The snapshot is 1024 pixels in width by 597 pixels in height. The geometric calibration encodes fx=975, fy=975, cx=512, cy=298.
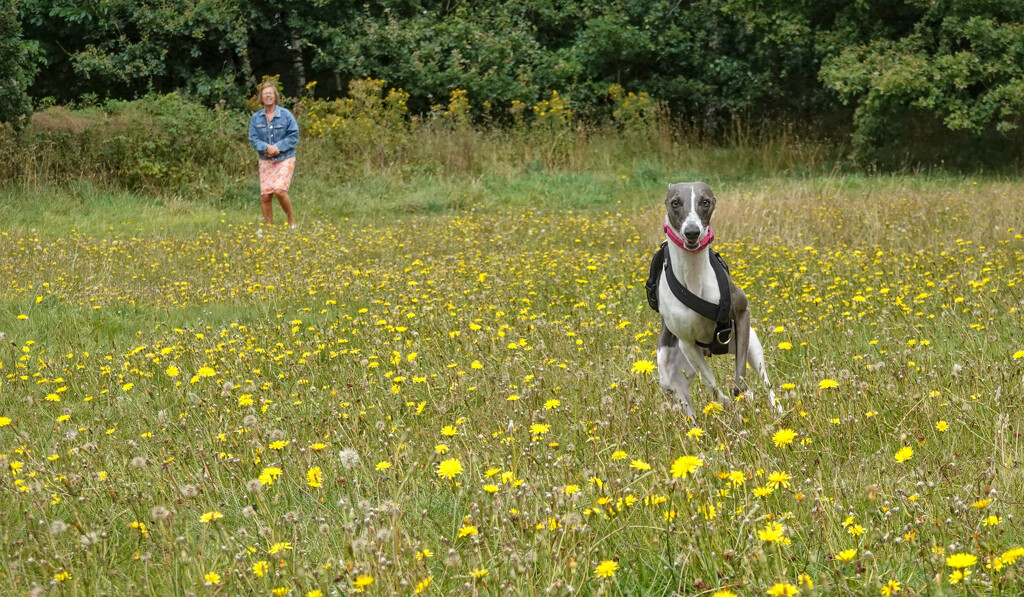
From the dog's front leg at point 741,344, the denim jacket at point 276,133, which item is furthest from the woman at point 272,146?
the dog's front leg at point 741,344

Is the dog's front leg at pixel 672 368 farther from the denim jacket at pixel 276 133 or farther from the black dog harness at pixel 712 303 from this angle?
the denim jacket at pixel 276 133

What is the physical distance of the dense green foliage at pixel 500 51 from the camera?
20.6 m

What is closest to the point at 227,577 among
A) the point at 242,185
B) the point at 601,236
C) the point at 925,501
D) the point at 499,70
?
the point at 925,501

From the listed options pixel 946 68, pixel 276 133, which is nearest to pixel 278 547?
pixel 276 133

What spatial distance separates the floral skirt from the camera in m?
14.2

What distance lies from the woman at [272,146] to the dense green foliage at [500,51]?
267 inches

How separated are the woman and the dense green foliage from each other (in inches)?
267

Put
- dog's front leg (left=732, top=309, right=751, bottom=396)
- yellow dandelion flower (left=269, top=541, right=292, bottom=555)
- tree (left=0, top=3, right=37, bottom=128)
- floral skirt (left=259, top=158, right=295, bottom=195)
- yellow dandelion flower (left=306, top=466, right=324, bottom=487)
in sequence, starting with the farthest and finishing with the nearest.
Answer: tree (left=0, top=3, right=37, bottom=128) < floral skirt (left=259, top=158, right=295, bottom=195) < dog's front leg (left=732, top=309, right=751, bottom=396) < yellow dandelion flower (left=306, top=466, right=324, bottom=487) < yellow dandelion flower (left=269, top=541, right=292, bottom=555)

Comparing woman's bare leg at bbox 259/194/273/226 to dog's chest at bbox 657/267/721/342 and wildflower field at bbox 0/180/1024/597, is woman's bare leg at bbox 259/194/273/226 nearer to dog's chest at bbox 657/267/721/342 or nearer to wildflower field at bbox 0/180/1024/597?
wildflower field at bbox 0/180/1024/597

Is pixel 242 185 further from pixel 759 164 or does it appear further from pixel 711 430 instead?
pixel 711 430

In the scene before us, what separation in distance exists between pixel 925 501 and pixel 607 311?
14.6ft

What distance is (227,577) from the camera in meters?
2.43

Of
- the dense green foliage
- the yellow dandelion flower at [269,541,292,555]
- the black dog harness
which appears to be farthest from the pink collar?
the dense green foliage

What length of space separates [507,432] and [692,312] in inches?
48.0
